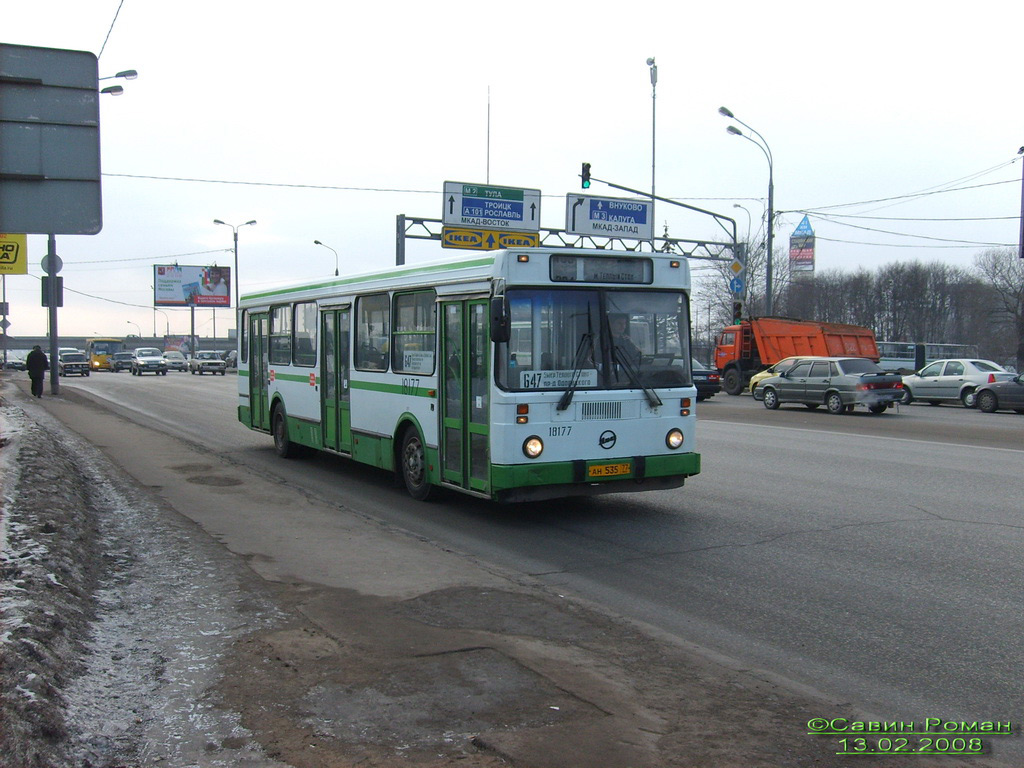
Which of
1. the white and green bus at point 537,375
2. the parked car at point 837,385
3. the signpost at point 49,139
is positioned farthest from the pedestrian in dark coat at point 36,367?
the signpost at point 49,139

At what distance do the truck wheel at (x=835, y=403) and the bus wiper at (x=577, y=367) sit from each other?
17.4 meters

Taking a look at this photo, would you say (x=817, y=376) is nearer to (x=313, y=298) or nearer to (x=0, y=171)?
(x=313, y=298)

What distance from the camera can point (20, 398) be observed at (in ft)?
98.0

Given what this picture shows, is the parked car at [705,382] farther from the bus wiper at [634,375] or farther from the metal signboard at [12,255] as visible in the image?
the metal signboard at [12,255]

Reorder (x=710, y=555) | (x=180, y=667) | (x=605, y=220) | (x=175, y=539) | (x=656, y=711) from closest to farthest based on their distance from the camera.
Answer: (x=656, y=711), (x=180, y=667), (x=710, y=555), (x=175, y=539), (x=605, y=220)

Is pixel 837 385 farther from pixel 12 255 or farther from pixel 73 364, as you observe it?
pixel 73 364

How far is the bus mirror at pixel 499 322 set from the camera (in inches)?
352

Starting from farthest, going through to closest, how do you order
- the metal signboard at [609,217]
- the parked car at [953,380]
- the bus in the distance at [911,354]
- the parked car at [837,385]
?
1. the bus in the distance at [911,354]
2. the metal signboard at [609,217]
3. the parked car at [953,380]
4. the parked car at [837,385]

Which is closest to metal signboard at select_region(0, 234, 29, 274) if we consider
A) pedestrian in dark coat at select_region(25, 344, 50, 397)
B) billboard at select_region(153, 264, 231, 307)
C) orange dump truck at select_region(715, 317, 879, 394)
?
pedestrian in dark coat at select_region(25, 344, 50, 397)

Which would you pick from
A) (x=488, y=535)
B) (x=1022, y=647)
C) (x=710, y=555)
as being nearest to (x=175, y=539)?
(x=488, y=535)

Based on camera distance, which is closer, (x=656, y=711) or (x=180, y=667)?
(x=656, y=711)

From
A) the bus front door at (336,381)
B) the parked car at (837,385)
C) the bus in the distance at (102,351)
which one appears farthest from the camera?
the bus in the distance at (102,351)

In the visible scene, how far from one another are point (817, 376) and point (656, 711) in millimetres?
22771

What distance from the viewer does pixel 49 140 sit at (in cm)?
648
